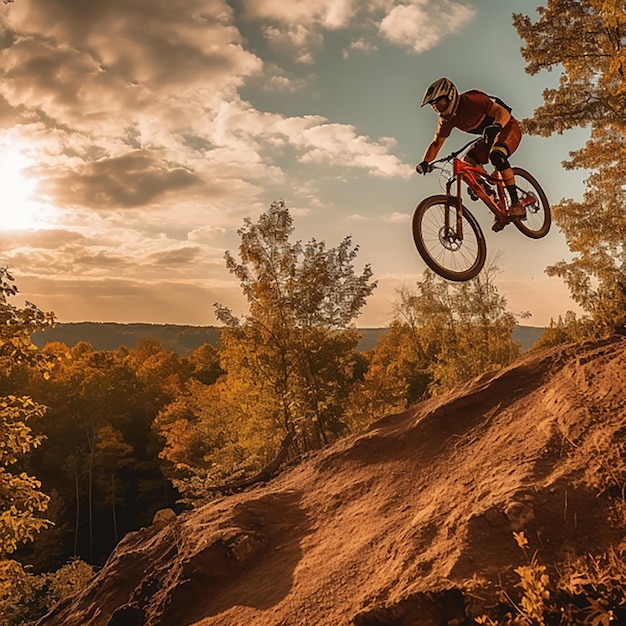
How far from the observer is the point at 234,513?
28.6ft

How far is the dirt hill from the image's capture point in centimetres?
522

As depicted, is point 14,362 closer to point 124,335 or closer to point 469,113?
point 469,113

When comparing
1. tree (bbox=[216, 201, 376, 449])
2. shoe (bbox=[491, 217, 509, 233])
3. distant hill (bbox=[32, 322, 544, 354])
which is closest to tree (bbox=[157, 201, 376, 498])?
tree (bbox=[216, 201, 376, 449])

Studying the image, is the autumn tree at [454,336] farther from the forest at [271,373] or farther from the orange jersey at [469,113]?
the orange jersey at [469,113]

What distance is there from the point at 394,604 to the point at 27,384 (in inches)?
1633

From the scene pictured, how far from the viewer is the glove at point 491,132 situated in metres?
7.46

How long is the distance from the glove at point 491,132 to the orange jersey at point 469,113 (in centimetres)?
12

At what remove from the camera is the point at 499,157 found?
7625 millimetres

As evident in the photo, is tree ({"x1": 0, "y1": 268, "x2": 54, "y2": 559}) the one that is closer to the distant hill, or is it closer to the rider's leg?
the rider's leg

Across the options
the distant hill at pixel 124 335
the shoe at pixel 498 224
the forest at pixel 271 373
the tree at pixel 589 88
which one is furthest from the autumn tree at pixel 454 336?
the distant hill at pixel 124 335

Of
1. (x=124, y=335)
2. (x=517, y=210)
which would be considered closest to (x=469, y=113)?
(x=517, y=210)

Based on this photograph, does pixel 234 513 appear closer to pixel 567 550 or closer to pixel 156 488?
pixel 567 550

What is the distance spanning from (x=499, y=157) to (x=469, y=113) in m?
0.81

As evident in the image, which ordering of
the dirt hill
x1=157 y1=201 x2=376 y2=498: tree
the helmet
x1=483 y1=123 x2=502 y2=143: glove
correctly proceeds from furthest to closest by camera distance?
1. x1=157 y1=201 x2=376 y2=498: tree
2. x1=483 y1=123 x2=502 y2=143: glove
3. the helmet
4. the dirt hill
